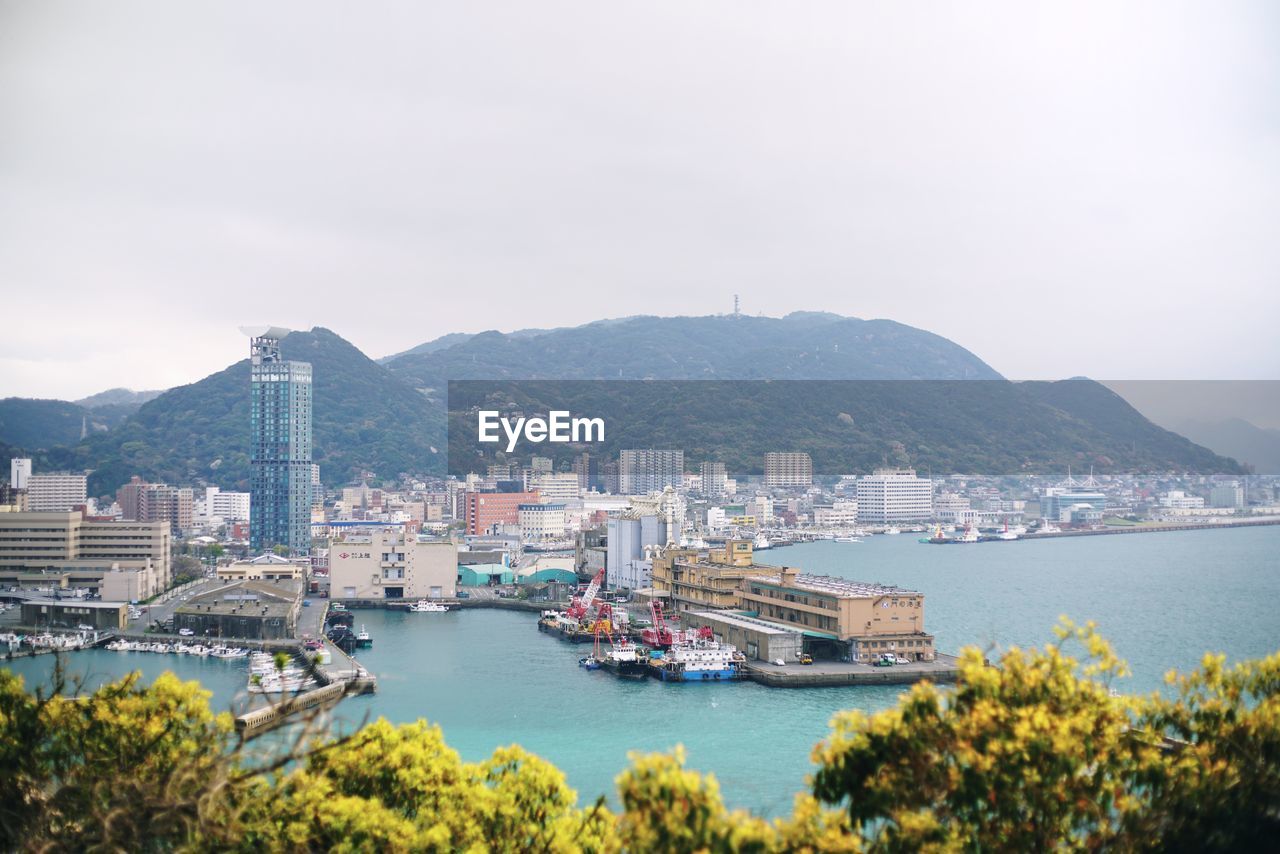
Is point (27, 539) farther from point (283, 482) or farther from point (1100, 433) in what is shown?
point (1100, 433)

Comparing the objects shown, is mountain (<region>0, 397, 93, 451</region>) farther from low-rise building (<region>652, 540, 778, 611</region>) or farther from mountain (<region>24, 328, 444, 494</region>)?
low-rise building (<region>652, 540, 778, 611</region>)

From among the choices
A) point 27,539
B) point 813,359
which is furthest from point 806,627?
point 813,359

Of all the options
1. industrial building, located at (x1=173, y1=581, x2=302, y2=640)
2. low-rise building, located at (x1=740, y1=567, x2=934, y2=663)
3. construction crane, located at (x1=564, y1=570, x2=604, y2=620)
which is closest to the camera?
low-rise building, located at (x1=740, y1=567, x2=934, y2=663)

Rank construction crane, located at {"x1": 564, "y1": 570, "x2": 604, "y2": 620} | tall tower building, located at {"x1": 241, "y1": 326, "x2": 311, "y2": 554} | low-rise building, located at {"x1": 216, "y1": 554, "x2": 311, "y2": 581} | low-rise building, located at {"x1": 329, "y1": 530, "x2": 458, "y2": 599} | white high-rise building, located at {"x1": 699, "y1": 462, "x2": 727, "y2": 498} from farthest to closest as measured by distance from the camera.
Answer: white high-rise building, located at {"x1": 699, "y1": 462, "x2": 727, "y2": 498}
tall tower building, located at {"x1": 241, "y1": 326, "x2": 311, "y2": 554}
low-rise building, located at {"x1": 216, "y1": 554, "x2": 311, "y2": 581}
low-rise building, located at {"x1": 329, "y1": 530, "x2": 458, "y2": 599}
construction crane, located at {"x1": 564, "y1": 570, "x2": 604, "y2": 620}

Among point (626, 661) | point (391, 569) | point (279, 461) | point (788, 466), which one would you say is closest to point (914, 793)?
point (626, 661)

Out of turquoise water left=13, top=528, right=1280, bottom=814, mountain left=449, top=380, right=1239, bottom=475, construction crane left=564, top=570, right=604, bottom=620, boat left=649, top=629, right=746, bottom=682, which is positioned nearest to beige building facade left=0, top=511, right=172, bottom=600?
turquoise water left=13, top=528, right=1280, bottom=814
